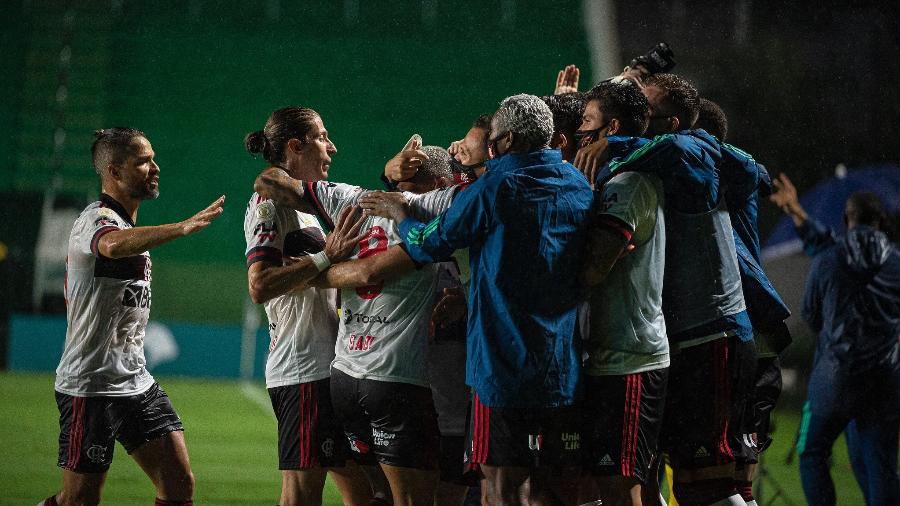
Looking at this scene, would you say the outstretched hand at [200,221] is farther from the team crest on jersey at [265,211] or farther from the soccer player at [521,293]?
the soccer player at [521,293]

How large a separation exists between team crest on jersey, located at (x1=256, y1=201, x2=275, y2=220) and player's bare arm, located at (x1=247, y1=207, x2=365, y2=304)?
0.66 feet

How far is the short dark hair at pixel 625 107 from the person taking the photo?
166 inches

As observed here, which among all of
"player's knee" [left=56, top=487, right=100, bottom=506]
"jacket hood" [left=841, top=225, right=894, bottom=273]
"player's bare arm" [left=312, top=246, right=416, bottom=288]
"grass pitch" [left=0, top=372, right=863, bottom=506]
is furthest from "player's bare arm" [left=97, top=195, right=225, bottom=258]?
"jacket hood" [left=841, top=225, right=894, bottom=273]

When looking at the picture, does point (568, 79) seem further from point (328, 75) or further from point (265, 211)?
point (328, 75)

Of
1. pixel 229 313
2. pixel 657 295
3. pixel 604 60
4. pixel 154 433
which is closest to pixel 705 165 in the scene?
pixel 657 295

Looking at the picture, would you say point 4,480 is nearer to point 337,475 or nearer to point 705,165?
point 337,475

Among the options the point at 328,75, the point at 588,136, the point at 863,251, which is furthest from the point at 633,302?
the point at 328,75

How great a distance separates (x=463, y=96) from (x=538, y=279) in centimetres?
1749

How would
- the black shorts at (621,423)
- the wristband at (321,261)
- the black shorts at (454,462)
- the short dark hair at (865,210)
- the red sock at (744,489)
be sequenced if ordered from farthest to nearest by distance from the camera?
the short dark hair at (865,210) < the black shorts at (454,462) < the red sock at (744,489) < the wristband at (321,261) < the black shorts at (621,423)

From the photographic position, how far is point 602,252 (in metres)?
3.78

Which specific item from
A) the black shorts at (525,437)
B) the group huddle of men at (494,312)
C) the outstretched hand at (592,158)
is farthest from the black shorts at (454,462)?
the outstretched hand at (592,158)

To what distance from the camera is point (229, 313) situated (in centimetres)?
1788

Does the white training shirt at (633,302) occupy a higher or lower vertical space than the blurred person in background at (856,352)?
higher

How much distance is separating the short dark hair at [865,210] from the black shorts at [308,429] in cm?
365
